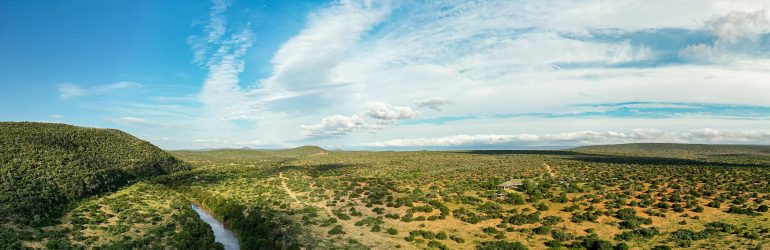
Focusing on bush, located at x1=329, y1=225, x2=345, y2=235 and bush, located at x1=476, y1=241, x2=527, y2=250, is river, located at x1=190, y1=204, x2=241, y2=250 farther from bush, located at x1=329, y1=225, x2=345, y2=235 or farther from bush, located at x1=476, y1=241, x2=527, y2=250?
bush, located at x1=476, y1=241, x2=527, y2=250

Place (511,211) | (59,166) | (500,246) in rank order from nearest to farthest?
(500,246)
(511,211)
(59,166)

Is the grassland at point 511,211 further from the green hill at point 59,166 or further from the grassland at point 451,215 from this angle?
the green hill at point 59,166

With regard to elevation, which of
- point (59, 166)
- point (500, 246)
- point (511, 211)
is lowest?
point (500, 246)

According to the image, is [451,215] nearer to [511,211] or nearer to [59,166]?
[511,211]

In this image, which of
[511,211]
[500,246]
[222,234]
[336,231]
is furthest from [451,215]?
[222,234]

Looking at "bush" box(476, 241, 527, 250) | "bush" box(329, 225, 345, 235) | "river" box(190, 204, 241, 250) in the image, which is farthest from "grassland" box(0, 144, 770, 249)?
"river" box(190, 204, 241, 250)

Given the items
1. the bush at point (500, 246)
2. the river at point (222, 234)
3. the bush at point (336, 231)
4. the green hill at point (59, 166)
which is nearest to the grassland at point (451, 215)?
the bush at point (336, 231)

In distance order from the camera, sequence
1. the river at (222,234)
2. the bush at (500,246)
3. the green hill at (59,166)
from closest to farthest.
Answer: the bush at (500,246)
the river at (222,234)
the green hill at (59,166)

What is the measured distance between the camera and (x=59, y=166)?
82.9m

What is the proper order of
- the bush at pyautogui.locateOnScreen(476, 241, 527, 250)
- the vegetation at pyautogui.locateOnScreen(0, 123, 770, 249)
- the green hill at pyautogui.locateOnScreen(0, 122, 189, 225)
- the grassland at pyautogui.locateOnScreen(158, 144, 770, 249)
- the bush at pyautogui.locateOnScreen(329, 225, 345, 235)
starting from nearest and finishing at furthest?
1. the bush at pyautogui.locateOnScreen(476, 241, 527, 250)
2. the vegetation at pyautogui.locateOnScreen(0, 123, 770, 249)
3. the grassland at pyautogui.locateOnScreen(158, 144, 770, 249)
4. the bush at pyautogui.locateOnScreen(329, 225, 345, 235)
5. the green hill at pyautogui.locateOnScreen(0, 122, 189, 225)

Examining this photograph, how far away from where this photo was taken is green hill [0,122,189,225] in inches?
2174

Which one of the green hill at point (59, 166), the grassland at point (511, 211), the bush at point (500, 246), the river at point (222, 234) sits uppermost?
the green hill at point (59, 166)

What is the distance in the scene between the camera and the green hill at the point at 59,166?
A: 55219 mm

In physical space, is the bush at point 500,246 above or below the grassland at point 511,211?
below
